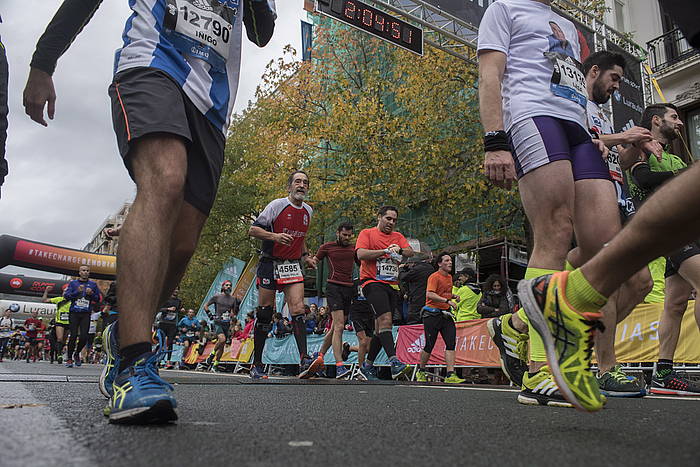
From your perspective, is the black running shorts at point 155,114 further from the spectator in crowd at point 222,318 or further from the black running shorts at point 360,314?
the spectator in crowd at point 222,318

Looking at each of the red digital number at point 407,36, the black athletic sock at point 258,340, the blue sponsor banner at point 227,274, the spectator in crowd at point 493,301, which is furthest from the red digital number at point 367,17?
the blue sponsor banner at point 227,274

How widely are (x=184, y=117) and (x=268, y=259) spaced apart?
157 inches

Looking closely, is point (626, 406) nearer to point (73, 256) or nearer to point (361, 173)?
point (361, 173)

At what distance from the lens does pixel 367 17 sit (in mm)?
10516

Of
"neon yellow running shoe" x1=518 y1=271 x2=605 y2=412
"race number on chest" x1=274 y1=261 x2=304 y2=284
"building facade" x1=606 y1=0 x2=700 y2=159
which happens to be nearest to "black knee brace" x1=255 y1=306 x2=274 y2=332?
"race number on chest" x1=274 y1=261 x2=304 y2=284

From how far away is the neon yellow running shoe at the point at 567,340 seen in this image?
5.08 ft

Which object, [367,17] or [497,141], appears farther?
[367,17]

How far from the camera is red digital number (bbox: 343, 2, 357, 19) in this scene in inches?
404

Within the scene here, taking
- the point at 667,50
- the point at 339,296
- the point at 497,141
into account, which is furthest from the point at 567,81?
the point at 667,50

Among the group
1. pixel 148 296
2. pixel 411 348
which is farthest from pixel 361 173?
pixel 148 296

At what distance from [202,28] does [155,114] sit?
52 centimetres

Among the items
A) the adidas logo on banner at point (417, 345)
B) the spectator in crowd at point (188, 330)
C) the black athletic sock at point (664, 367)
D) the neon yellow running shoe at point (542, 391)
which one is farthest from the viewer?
the spectator in crowd at point (188, 330)

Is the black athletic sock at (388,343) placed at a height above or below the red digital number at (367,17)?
below

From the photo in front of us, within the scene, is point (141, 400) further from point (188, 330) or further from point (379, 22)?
point (188, 330)
